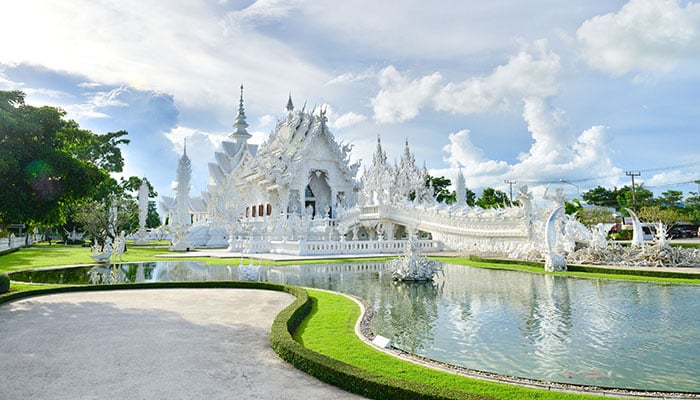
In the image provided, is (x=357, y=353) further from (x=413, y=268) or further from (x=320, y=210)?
(x=320, y=210)

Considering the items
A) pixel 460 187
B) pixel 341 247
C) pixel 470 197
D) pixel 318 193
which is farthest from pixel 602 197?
pixel 341 247

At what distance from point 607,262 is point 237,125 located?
42.7m

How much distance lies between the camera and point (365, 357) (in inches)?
228

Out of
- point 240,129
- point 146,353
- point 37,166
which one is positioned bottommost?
point 146,353

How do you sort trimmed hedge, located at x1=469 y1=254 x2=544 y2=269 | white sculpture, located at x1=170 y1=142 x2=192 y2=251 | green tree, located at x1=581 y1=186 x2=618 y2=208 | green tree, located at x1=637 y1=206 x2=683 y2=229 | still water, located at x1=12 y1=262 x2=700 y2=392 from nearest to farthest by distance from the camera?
still water, located at x1=12 y1=262 x2=700 y2=392 < trimmed hedge, located at x1=469 y1=254 x2=544 y2=269 < white sculpture, located at x1=170 y1=142 x2=192 y2=251 < green tree, located at x1=637 y1=206 x2=683 y2=229 < green tree, located at x1=581 y1=186 x2=618 y2=208

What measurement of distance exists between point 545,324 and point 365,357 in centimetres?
381

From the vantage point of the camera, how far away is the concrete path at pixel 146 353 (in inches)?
191

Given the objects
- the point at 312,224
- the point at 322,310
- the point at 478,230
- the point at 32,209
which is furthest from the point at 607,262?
the point at 312,224

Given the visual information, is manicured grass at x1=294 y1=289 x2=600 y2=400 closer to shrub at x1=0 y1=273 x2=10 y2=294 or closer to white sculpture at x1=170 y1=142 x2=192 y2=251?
shrub at x1=0 y1=273 x2=10 y2=294

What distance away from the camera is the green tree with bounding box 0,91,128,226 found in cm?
1072

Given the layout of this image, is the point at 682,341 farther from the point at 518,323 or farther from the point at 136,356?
the point at 136,356

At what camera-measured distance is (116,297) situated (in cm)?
1117

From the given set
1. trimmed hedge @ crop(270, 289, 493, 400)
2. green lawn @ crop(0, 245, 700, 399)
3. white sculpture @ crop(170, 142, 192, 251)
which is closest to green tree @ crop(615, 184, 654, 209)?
white sculpture @ crop(170, 142, 192, 251)

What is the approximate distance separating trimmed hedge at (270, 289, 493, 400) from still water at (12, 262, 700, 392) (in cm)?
153
